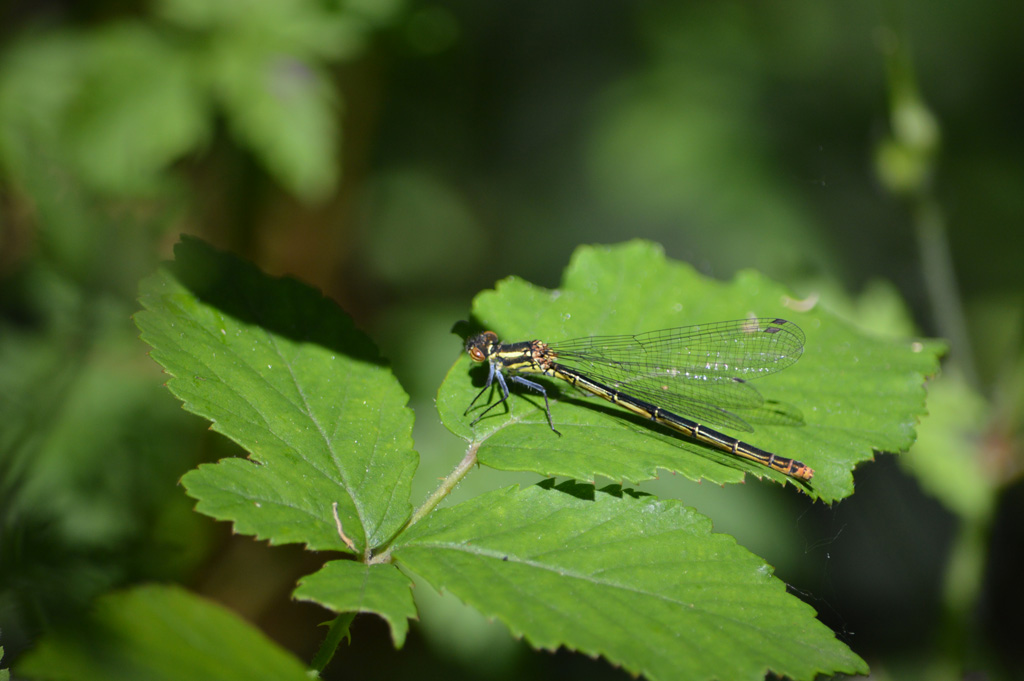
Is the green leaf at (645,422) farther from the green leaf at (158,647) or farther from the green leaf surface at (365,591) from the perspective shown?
the green leaf at (158,647)

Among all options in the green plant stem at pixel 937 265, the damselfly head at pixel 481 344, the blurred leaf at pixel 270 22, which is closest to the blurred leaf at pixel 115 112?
the blurred leaf at pixel 270 22

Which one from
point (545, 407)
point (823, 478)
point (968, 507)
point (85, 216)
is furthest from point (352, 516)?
point (968, 507)

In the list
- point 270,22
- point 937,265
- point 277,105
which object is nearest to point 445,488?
point 277,105

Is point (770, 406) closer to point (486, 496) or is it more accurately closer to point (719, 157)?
point (486, 496)

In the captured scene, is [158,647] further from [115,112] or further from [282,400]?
[115,112]

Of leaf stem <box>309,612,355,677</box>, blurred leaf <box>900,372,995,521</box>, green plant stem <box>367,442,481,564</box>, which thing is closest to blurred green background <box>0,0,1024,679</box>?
blurred leaf <box>900,372,995,521</box>

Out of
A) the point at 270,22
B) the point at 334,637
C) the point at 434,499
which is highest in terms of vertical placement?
the point at 270,22
